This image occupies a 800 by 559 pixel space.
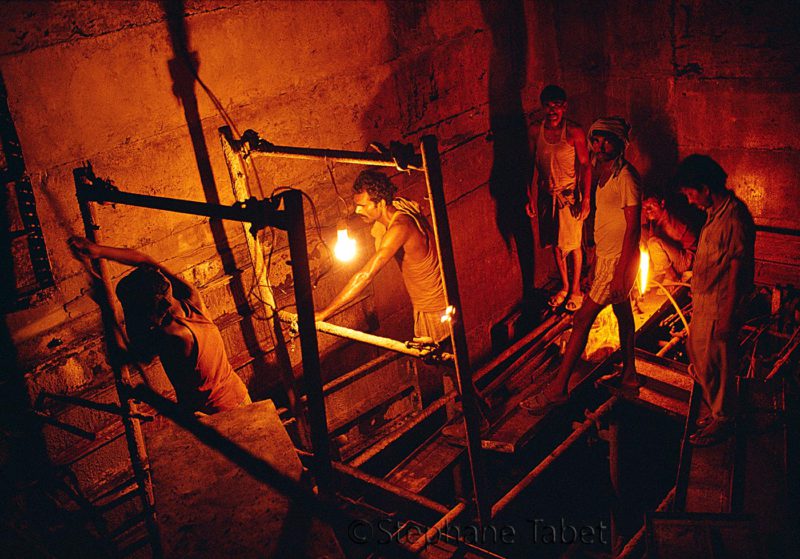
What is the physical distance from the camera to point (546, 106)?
7.84 m

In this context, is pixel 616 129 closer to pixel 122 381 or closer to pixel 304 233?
pixel 304 233

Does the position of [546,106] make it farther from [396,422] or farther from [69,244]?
[69,244]

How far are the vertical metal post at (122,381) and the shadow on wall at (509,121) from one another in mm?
5318

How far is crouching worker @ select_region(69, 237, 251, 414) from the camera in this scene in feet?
17.0

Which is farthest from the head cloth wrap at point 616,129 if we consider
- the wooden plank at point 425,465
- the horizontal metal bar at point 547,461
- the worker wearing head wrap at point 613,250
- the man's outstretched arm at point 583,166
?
the wooden plank at point 425,465

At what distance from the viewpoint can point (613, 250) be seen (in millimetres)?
6367

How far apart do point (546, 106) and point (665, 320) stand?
10.2 feet

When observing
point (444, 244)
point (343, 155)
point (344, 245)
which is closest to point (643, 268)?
point (344, 245)

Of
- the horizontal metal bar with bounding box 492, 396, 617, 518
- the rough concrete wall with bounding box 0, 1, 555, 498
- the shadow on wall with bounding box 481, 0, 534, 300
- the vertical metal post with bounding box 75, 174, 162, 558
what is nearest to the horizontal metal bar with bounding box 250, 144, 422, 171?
the rough concrete wall with bounding box 0, 1, 555, 498

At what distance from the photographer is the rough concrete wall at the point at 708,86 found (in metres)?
7.92

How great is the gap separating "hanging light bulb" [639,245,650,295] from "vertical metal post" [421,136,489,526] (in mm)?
4293

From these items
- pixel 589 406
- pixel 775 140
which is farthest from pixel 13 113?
pixel 775 140

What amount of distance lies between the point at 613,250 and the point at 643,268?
6.86ft

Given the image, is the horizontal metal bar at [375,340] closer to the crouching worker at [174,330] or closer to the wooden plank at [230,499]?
the crouching worker at [174,330]
